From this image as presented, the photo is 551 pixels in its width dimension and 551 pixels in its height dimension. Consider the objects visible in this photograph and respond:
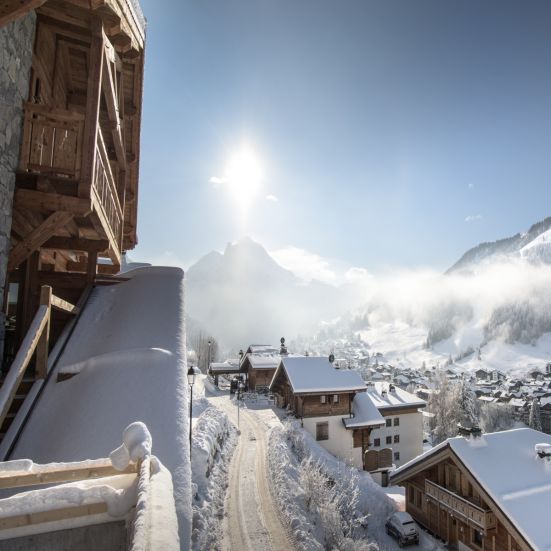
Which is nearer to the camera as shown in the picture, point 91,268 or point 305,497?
point 91,268

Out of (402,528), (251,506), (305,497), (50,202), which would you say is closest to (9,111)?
(50,202)

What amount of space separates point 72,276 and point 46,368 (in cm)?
278

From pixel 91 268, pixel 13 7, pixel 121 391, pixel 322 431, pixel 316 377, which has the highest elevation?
pixel 13 7

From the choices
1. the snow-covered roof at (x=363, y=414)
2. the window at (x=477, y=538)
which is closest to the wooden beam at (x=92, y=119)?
the window at (x=477, y=538)

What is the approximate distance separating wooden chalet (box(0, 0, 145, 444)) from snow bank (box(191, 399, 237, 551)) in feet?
25.6

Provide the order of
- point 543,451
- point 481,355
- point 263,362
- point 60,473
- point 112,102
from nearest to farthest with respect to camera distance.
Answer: point 60,473 → point 112,102 → point 543,451 → point 263,362 → point 481,355

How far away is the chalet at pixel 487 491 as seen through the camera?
1219cm

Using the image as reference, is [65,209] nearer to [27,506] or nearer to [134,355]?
[134,355]

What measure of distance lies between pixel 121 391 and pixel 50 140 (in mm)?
4285

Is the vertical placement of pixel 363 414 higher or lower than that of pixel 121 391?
lower

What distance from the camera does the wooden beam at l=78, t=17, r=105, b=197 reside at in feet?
18.1

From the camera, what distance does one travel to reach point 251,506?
44.8ft

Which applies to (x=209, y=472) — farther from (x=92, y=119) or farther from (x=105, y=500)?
(x=105, y=500)

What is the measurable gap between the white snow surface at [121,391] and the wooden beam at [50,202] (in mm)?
2034
